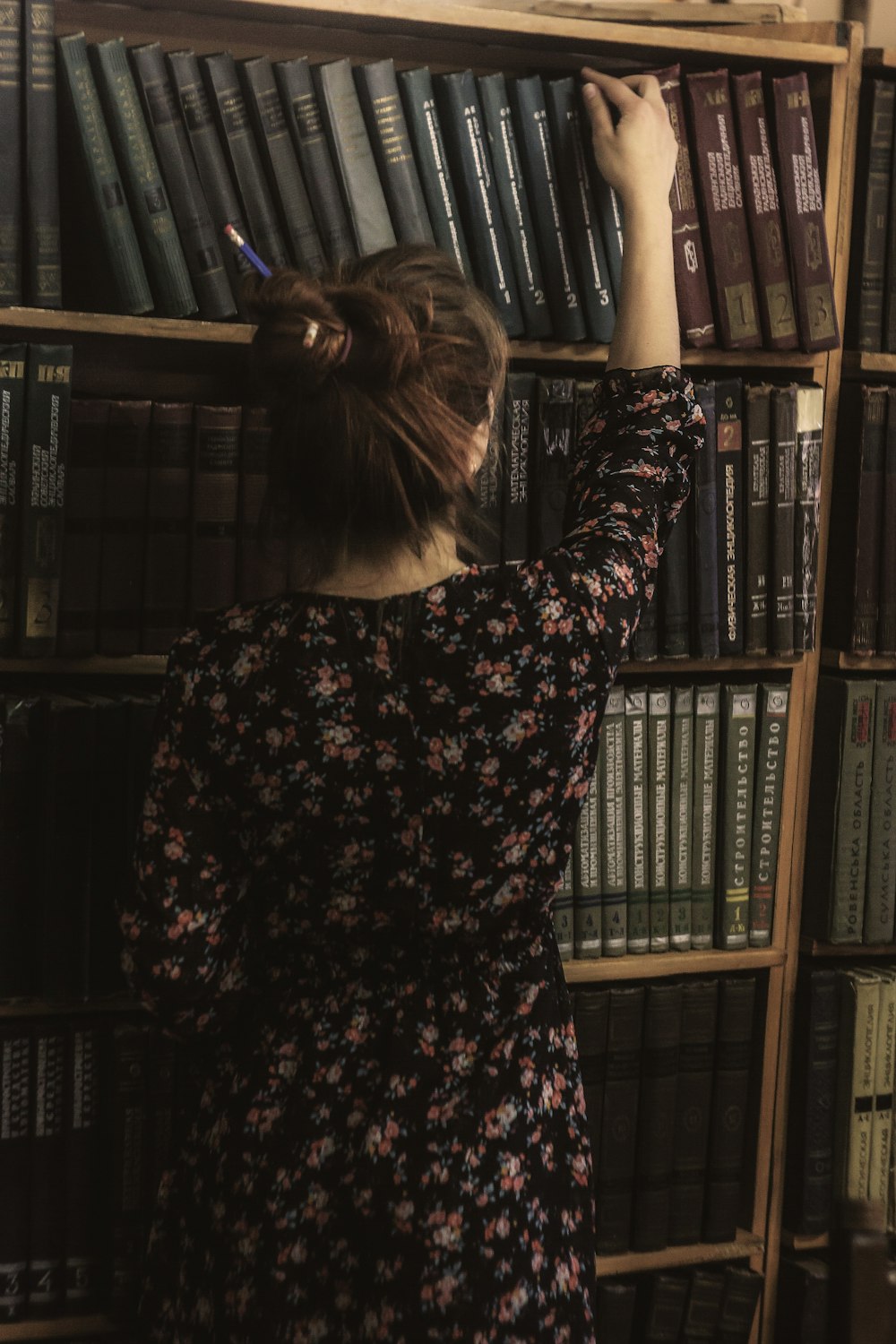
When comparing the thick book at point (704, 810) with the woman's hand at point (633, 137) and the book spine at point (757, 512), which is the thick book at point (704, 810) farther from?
the woman's hand at point (633, 137)

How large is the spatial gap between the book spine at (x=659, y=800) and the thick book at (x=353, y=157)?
0.59m

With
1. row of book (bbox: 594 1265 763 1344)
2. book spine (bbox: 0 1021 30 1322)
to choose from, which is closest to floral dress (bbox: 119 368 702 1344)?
book spine (bbox: 0 1021 30 1322)

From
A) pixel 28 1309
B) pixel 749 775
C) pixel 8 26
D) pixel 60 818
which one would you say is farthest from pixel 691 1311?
pixel 8 26

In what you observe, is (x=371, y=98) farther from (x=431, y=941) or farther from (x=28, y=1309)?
(x=28, y=1309)

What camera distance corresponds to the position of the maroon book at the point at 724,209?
1389 mm

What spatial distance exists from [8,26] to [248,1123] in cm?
103

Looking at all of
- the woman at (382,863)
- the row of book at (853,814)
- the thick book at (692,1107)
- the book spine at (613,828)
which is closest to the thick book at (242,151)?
the woman at (382,863)

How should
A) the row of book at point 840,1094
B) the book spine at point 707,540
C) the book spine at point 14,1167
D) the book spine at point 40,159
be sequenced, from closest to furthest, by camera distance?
1. the book spine at point 40,159
2. the book spine at point 14,1167
3. the book spine at point 707,540
4. the row of book at point 840,1094

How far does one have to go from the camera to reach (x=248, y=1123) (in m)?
0.97

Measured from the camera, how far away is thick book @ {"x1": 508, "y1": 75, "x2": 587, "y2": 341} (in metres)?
1.35

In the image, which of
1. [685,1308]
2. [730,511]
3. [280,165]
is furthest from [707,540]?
[685,1308]

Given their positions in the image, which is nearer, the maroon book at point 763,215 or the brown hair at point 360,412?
the brown hair at point 360,412

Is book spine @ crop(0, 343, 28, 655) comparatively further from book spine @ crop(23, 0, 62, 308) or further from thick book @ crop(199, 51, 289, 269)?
thick book @ crop(199, 51, 289, 269)

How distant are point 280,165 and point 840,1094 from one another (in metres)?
1.25
